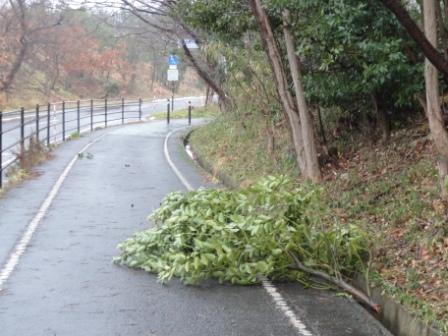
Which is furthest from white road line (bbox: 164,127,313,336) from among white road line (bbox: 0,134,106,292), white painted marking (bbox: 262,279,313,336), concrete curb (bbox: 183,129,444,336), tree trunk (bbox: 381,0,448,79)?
tree trunk (bbox: 381,0,448,79)

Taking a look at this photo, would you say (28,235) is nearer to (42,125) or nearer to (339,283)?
(339,283)

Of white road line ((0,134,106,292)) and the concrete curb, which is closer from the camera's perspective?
the concrete curb

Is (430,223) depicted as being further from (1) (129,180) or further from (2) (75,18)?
(2) (75,18)

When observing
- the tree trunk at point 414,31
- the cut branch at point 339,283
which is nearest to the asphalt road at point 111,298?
the cut branch at point 339,283

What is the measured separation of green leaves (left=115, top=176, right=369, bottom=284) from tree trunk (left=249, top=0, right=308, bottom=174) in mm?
4499

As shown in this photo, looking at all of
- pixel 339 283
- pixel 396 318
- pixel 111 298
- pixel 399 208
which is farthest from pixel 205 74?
pixel 396 318

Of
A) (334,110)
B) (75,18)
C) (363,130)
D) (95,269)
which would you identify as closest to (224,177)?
(334,110)

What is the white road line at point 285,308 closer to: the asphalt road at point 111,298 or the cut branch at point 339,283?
the asphalt road at point 111,298

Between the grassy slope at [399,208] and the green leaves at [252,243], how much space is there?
48cm

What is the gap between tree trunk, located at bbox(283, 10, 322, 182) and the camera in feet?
39.1

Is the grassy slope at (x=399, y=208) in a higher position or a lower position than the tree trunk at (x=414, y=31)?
lower

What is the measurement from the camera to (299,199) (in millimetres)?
7914

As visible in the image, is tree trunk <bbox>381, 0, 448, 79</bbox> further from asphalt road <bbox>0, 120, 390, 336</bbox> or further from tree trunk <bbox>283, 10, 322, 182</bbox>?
tree trunk <bbox>283, 10, 322, 182</bbox>

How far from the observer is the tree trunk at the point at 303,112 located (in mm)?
11906
